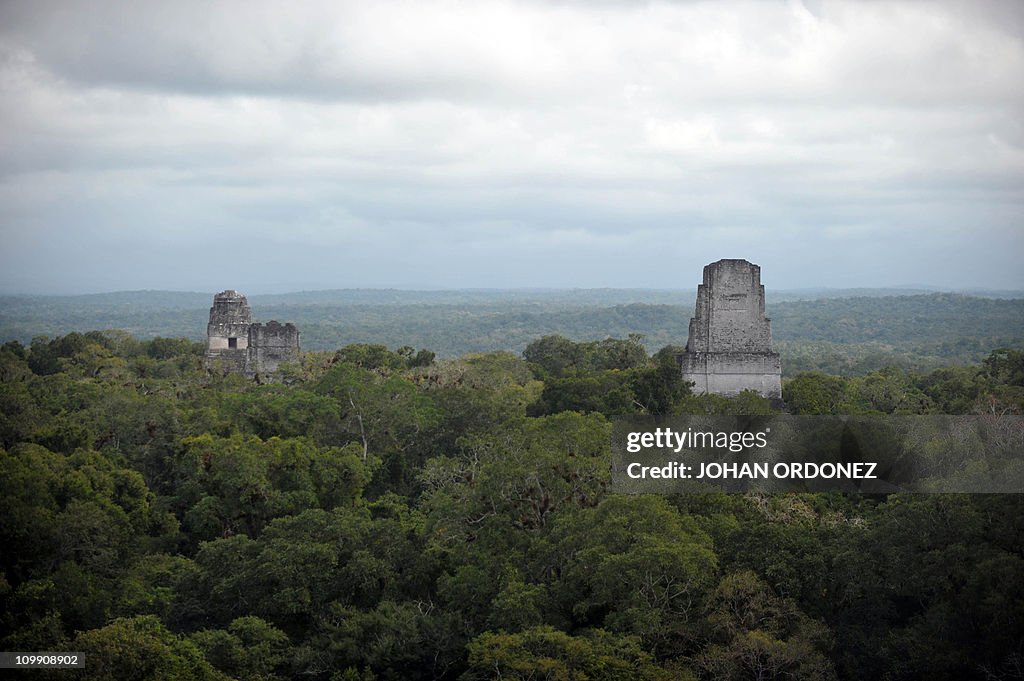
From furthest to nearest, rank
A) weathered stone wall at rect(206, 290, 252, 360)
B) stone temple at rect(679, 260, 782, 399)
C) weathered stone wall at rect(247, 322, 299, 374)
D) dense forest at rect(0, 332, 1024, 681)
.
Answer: weathered stone wall at rect(206, 290, 252, 360)
weathered stone wall at rect(247, 322, 299, 374)
stone temple at rect(679, 260, 782, 399)
dense forest at rect(0, 332, 1024, 681)

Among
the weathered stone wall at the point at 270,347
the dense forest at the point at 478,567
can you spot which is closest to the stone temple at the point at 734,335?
the dense forest at the point at 478,567

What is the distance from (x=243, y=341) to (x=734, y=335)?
20.6 metres

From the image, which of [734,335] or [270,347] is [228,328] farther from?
[734,335]

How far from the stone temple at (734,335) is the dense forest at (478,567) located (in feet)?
6.88

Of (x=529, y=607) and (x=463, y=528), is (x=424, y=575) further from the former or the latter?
(x=529, y=607)

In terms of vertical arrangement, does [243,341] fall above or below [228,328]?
below

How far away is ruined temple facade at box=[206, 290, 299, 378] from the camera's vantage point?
4200 cm

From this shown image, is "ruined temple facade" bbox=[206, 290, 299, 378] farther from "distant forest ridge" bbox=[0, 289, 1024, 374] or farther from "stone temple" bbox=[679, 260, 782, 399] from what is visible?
"distant forest ridge" bbox=[0, 289, 1024, 374]

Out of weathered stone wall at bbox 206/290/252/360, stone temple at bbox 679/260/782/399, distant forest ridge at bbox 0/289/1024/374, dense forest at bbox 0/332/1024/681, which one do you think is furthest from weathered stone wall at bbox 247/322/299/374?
distant forest ridge at bbox 0/289/1024/374

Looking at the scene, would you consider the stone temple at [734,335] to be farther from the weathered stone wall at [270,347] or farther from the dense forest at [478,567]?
the weathered stone wall at [270,347]

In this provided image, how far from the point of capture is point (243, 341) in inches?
1693

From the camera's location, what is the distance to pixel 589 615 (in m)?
18.9

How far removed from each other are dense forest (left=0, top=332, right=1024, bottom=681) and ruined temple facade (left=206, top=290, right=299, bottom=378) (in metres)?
15.1

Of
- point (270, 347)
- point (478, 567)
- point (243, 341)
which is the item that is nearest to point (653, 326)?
point (243, 341)
